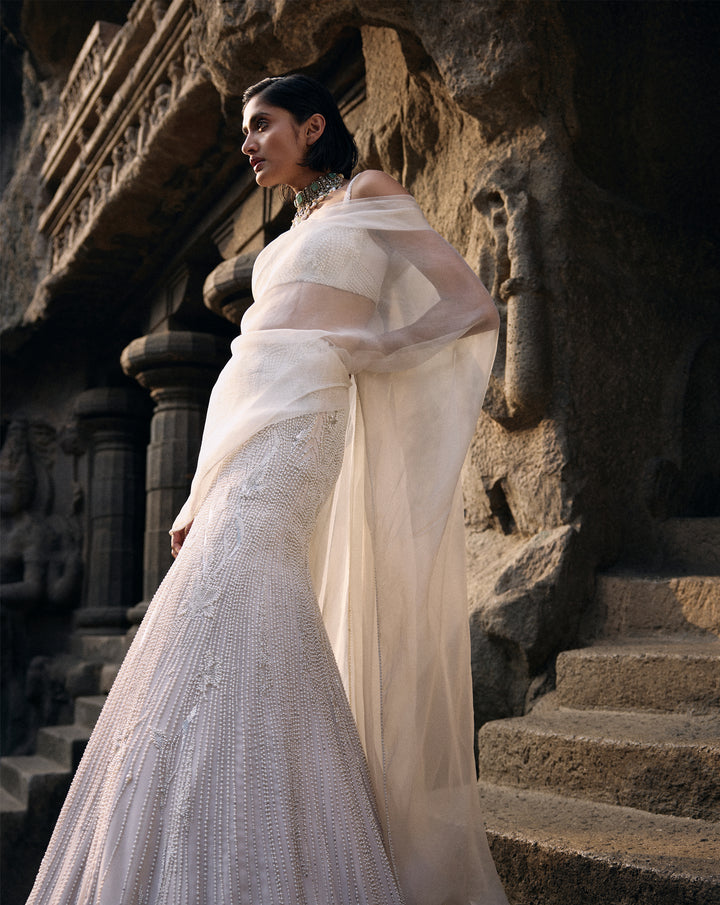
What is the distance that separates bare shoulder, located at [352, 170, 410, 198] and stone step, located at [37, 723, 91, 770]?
13.2ft

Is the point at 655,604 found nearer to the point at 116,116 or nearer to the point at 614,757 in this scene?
the point at 614,757

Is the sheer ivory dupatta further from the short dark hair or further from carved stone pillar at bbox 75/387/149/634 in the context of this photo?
carved stone pillar at bbox 75/387/149/634

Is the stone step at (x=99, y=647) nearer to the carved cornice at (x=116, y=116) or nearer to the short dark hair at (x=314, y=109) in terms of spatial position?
the carved cornice at (x=116, y=116)

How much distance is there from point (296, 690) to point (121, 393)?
6.02 m

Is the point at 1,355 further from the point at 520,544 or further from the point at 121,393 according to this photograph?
the point at 520,544

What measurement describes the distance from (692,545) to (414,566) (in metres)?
1.29

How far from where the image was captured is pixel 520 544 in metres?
2.87

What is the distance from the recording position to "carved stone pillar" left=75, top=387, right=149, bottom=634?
7.04 meters

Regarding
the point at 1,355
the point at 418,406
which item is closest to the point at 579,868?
the point at 418,406

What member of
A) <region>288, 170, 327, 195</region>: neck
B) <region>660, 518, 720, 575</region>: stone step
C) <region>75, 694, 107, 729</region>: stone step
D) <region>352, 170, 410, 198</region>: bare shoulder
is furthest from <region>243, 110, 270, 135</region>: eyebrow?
<region>75, 694, 107, 729</region>: stone step

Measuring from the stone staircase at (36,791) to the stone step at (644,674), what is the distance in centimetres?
339

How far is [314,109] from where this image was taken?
2.10m

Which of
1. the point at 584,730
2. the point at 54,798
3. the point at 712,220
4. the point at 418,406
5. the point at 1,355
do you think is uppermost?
the point at 1,355

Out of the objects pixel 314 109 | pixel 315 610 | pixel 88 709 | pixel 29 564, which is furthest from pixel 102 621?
pixel 315 610
